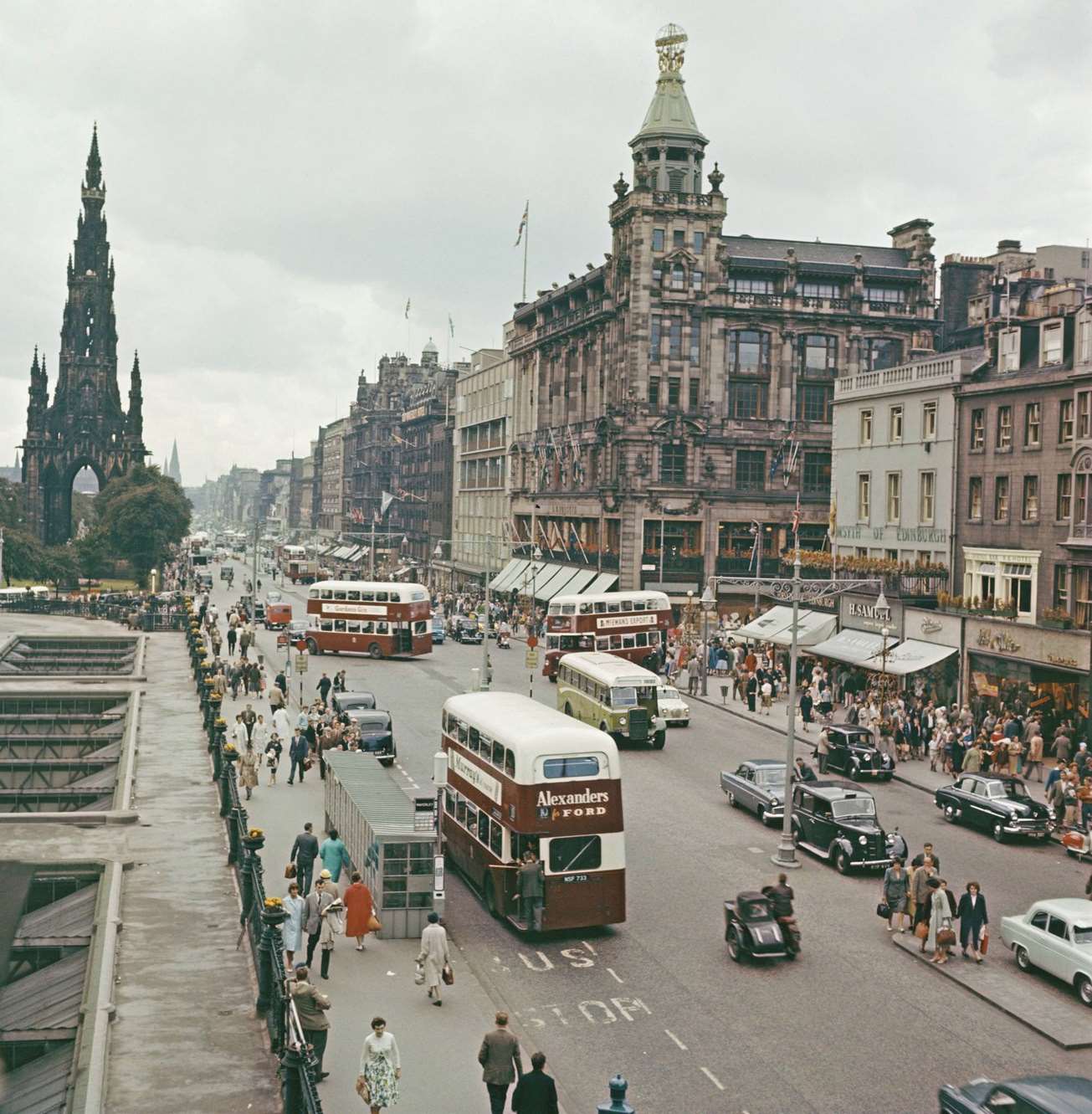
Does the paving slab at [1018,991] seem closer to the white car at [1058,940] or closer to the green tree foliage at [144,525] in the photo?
the white car at [1058,940]

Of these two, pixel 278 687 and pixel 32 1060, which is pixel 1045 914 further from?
pixel 278 687

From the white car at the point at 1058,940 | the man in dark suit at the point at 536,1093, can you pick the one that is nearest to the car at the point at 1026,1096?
the man in dark suit at the point at 536,1093

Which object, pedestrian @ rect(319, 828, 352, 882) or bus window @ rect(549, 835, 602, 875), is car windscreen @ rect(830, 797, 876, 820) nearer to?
bus window @ rect(549, 835, 602, 875)

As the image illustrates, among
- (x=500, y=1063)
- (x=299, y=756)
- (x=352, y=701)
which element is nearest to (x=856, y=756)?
(x=352, y=701)

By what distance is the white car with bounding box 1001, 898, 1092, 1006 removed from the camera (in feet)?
70.9

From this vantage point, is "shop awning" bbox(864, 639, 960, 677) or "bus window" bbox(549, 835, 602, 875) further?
"shop awning" bbox(864, 639, 960, 677)

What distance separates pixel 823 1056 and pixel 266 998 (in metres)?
8.46

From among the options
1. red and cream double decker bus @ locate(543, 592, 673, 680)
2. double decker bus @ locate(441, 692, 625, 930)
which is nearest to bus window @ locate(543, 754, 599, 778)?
double decker bus @ locate(441, 692, 625, 930)

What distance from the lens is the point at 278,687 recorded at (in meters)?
52.8

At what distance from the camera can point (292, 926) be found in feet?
71.6

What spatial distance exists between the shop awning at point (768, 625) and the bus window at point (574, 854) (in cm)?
3725

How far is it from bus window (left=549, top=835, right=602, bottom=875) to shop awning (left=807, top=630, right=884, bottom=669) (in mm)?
30628

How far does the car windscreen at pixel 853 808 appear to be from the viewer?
1189 inches

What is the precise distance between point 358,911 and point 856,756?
21.9 m
